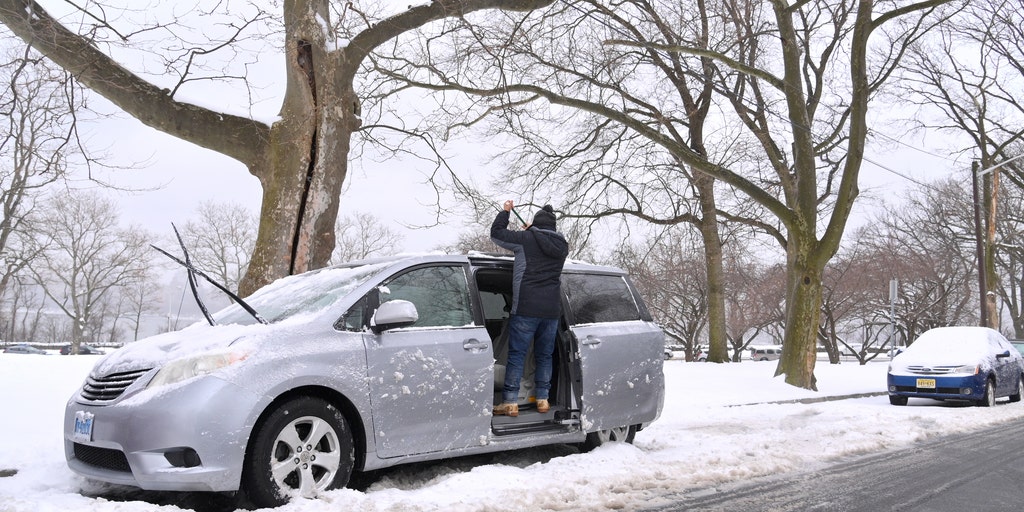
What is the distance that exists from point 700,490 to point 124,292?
6089 centimetres

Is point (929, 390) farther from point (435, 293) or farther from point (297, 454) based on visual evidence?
point (297, 454)

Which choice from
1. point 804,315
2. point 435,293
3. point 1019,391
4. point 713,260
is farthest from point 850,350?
point 435,293

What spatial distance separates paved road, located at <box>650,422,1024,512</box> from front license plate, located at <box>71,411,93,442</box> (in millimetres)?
3532

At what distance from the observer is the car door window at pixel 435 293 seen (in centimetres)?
553

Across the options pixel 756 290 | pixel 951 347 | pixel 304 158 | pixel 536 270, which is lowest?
pixel 951 347

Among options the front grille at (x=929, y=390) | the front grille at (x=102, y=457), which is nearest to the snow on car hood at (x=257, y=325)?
the front grille at (x=102, y=457)

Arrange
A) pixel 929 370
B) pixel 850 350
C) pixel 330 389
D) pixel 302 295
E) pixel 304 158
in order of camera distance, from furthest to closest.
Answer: pixel 850 350 < pixel 929 370 < pixel 304 158 < pixel 302 295 < pixel 330 389

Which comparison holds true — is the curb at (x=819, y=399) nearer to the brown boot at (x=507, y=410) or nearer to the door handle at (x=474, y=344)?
the brown boot at (x=507, y=410)

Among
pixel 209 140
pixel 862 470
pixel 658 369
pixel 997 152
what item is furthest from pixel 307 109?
pixel 997 152

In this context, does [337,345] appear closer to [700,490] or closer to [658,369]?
[700,490]

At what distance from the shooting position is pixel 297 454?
178 inches

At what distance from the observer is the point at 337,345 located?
4910mm

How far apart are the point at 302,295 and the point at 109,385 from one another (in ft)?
4.65

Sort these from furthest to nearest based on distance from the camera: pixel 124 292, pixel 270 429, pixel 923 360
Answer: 1. pixel 124 292
2. pixel 923 360
3. pixel 270 429
